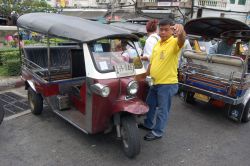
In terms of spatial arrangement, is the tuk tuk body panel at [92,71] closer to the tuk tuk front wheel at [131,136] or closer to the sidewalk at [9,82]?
the tuk tuk front wheel at [131,136]

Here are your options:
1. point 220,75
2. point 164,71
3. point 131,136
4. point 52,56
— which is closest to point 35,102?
point 52,56

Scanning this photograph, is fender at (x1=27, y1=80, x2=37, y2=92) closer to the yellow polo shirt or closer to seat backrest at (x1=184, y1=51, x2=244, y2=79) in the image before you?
the yellow polo shirt

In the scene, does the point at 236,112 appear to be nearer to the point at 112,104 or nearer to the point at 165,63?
the point at 165,63

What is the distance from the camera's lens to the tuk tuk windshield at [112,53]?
12.4 ft

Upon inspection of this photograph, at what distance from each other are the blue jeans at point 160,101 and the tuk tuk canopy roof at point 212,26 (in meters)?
2.35

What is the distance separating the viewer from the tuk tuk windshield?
377 cm

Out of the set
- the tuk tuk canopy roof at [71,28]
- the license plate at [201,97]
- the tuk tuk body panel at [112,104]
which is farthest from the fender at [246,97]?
the tuk tuk canopy roof at [71,28]

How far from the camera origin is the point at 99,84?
3.53 metres

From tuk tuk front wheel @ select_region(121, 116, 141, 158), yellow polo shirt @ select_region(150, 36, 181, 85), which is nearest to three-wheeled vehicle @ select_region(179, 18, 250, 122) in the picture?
yellow polo shirt @ select_region(150, 36, 181, 85)

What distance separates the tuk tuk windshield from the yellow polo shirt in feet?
1.26

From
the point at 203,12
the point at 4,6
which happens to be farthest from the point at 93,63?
the point at 203,12

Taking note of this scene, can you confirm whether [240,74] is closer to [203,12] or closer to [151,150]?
[151,150]

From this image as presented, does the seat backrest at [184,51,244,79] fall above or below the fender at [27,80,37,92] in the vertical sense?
above

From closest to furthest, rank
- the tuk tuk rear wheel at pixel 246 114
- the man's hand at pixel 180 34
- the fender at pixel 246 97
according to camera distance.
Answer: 1. the man's hand at pixel 180 34
2. the fender at pixel 246 97
3. the tuk tuk rear wheel at pixel 246 114
